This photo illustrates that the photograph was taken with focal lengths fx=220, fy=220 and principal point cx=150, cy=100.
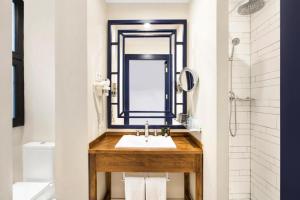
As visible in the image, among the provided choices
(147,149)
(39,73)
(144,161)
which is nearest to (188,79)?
(147,149)

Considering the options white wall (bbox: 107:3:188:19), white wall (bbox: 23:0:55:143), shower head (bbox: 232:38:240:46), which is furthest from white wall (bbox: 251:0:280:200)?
white wall (bbox: 23:0:55:143)

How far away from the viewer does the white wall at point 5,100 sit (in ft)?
2.25

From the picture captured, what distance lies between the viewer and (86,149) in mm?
1991

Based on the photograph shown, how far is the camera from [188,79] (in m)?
2.42

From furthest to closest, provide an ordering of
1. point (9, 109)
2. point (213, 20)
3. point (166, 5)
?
point (166, 5) < point (213, 20) < point (9, 109)

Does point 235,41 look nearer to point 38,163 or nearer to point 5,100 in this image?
point 5,100

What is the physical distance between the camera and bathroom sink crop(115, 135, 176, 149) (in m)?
2.16

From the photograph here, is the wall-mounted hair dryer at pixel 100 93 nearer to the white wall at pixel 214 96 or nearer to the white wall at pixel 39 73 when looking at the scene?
the white wall at pixel 39 73

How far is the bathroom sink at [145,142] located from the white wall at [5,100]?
141 centimetres

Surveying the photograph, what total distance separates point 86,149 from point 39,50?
1343mm

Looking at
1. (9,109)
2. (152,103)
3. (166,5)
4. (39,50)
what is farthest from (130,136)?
(9,109)

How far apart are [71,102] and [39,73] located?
85 centimetres

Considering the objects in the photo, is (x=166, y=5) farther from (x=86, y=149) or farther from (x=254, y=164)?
(x=254, y=164)

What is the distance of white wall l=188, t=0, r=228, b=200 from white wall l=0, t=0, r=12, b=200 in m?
1.33
